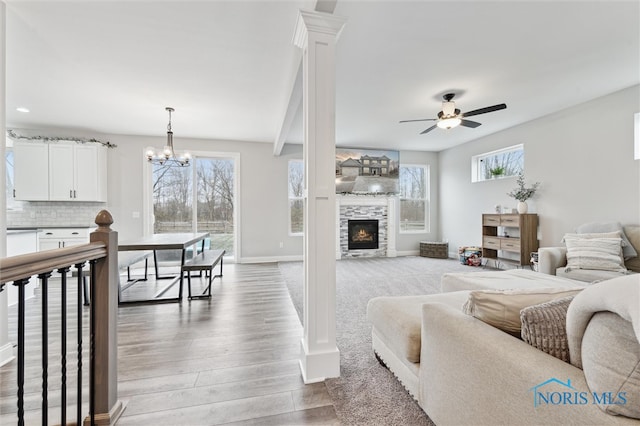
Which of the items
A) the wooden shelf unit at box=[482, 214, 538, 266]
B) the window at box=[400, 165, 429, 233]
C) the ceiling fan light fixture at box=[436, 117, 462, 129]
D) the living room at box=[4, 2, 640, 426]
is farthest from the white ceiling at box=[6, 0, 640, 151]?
the window at box=[400, 165, 429, 233]

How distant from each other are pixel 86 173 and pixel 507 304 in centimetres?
611

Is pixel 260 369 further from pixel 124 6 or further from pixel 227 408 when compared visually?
pixel 124 6

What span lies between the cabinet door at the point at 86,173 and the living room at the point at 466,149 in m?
0.28

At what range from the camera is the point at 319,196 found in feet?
5.58

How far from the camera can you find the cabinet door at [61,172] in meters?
4.42

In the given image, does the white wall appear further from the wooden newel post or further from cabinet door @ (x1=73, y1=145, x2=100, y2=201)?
cabinet door @ (x1=73, y1=145, x2=100, y2=201)

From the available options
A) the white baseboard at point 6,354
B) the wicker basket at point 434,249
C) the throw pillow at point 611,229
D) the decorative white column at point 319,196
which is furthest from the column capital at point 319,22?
the wicker basket at point 434,249

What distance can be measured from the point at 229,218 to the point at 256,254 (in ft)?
3.15

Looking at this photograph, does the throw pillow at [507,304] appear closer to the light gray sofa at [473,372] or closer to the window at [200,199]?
the light gray sofa at [473,372]

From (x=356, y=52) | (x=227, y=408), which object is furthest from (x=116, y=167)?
(x=227, y=408)

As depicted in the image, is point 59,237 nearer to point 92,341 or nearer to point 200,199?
point 200,199

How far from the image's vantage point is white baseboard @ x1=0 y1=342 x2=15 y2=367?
6.18ft

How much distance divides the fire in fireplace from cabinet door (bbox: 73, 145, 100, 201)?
503 cm

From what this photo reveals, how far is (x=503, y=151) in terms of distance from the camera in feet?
16.5
